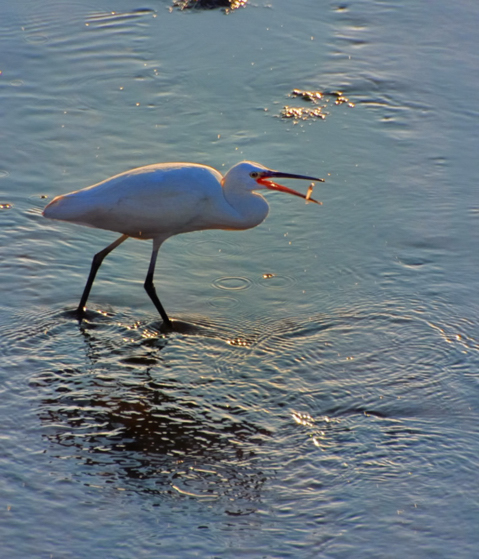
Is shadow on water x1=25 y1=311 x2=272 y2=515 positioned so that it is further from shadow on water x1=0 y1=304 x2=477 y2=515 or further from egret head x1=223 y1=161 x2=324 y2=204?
egret head x1=223 y1=161 x2=324 y2=204

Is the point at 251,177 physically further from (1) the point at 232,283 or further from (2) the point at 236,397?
(2) the point at 236,397

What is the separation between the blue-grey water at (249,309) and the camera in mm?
3898

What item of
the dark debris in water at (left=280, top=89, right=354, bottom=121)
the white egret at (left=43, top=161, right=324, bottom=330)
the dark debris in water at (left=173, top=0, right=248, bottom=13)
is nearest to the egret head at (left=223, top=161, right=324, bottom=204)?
the white egret at (left=43, top=161, right=324, bottom=330)

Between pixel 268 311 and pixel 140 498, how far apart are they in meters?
1.94

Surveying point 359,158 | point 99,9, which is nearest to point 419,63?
point 359,158

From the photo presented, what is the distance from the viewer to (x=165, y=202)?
5.51 m

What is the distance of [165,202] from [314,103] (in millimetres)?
3426

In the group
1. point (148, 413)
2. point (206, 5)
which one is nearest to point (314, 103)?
point (206, 5)

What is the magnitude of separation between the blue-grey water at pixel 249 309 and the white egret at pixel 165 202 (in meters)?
0.47

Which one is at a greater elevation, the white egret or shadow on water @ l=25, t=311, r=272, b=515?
the white egret

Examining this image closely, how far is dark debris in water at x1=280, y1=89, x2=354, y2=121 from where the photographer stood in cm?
821

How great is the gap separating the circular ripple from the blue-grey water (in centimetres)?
1

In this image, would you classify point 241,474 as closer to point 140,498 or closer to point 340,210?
point 140,498

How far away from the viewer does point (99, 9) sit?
10.5 metres
